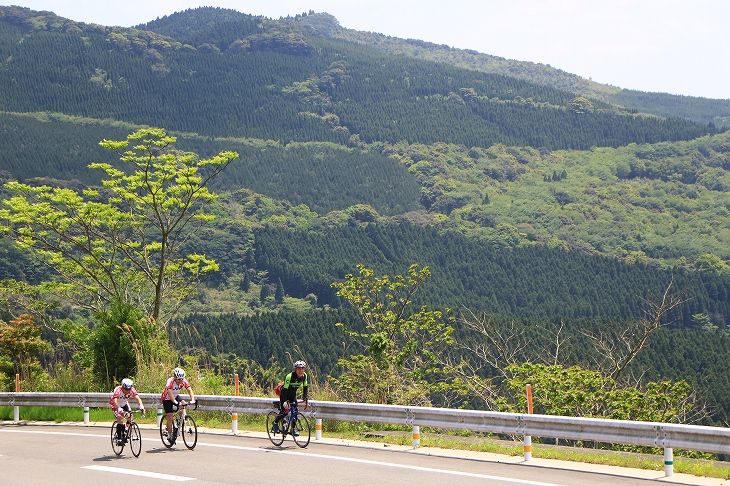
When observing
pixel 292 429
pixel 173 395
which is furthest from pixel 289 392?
pixel 173 395

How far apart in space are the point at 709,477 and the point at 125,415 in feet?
31.2

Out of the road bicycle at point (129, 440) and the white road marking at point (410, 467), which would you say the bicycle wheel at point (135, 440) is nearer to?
the road bicycle at point (129, 440)

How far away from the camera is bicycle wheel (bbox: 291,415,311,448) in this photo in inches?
667

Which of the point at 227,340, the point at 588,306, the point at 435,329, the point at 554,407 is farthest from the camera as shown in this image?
the point at 588,306

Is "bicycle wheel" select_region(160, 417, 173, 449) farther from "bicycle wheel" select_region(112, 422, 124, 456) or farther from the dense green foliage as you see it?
the dense green foliage

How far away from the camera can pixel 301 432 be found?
1728 centimetres

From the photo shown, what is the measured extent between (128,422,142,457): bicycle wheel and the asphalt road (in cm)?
16

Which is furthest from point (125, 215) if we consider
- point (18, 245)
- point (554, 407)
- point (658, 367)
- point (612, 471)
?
point (658, 367)

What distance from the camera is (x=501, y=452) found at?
16047 mm

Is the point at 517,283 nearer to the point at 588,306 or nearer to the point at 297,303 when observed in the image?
the point at 588,306

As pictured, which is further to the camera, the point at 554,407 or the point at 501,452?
the point at 554,407

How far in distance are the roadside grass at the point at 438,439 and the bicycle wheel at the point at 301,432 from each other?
1330 millimetres

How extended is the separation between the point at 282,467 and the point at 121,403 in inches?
155

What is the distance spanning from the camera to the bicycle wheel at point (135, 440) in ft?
53.9
